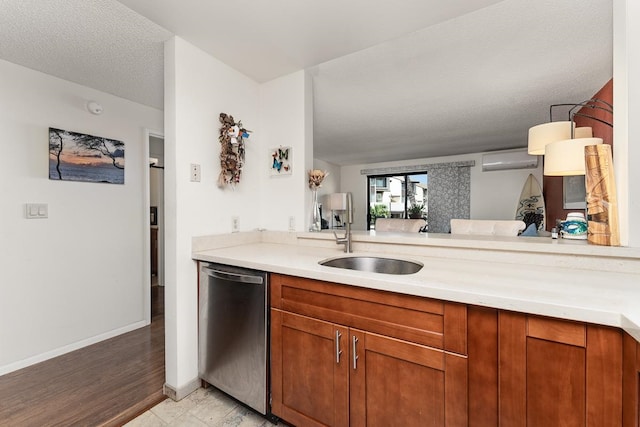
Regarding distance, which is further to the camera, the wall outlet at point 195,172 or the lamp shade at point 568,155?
the wall outlet at point 195,172

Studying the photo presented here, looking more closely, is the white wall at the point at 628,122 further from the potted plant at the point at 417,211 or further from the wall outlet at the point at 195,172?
the potted plant at the point at 417,211

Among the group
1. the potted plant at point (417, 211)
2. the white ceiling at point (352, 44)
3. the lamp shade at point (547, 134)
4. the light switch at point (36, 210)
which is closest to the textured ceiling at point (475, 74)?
the white ceiling at point (352, 44)

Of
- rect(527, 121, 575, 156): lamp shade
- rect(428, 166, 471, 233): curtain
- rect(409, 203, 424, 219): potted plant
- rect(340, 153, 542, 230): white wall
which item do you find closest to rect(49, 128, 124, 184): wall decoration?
rect(527, 121, 575, 156): lamp shade

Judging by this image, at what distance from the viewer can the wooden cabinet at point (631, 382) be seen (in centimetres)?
68

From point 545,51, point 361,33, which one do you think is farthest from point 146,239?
point 545,51

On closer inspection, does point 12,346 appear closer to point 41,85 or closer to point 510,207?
point 41,85

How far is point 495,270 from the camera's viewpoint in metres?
1.24

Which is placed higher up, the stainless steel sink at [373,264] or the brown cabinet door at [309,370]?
the stainless steel sink at [373,264]

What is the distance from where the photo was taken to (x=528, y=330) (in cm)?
84

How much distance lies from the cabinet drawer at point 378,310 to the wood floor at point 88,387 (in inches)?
43.0

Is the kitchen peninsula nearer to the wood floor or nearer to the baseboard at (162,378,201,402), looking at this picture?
the baseboard at (162,378,201,402)

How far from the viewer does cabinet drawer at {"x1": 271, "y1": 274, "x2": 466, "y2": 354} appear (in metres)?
0.96

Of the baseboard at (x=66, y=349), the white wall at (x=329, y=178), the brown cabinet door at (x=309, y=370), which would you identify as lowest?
the baseboard at (x=66, y=349)

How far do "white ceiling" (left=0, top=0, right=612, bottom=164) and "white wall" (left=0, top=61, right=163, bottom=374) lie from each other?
24cm
